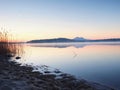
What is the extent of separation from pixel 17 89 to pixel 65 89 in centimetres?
228

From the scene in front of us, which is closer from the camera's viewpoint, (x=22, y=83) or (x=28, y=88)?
(x=28, y=88)

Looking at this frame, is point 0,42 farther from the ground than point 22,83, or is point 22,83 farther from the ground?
point 0,42

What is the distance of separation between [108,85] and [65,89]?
2835 mm

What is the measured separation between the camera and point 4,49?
23.9 metres

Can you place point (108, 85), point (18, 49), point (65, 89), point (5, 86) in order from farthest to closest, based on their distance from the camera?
1. point (18, 49)
2. point (108, 85)
3. point (65, 89)
4. point (5, 86)

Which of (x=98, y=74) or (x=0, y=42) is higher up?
(x=0, y=42)

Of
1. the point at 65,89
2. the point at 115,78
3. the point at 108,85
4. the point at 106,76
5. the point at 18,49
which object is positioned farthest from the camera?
the point at 18,49

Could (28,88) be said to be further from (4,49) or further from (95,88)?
(4,49)

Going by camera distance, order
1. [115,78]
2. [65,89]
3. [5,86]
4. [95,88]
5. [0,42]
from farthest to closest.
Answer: [0,42] → [115,78] → [95,88] → [65,89] → [5,86]

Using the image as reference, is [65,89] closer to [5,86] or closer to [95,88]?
[95,88]

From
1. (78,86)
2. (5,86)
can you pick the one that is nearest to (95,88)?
(78,86)

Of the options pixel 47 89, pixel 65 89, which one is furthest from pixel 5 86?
pixel 65 89

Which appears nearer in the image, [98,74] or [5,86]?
[5,86]

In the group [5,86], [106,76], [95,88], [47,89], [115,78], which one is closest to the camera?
[5,86]
